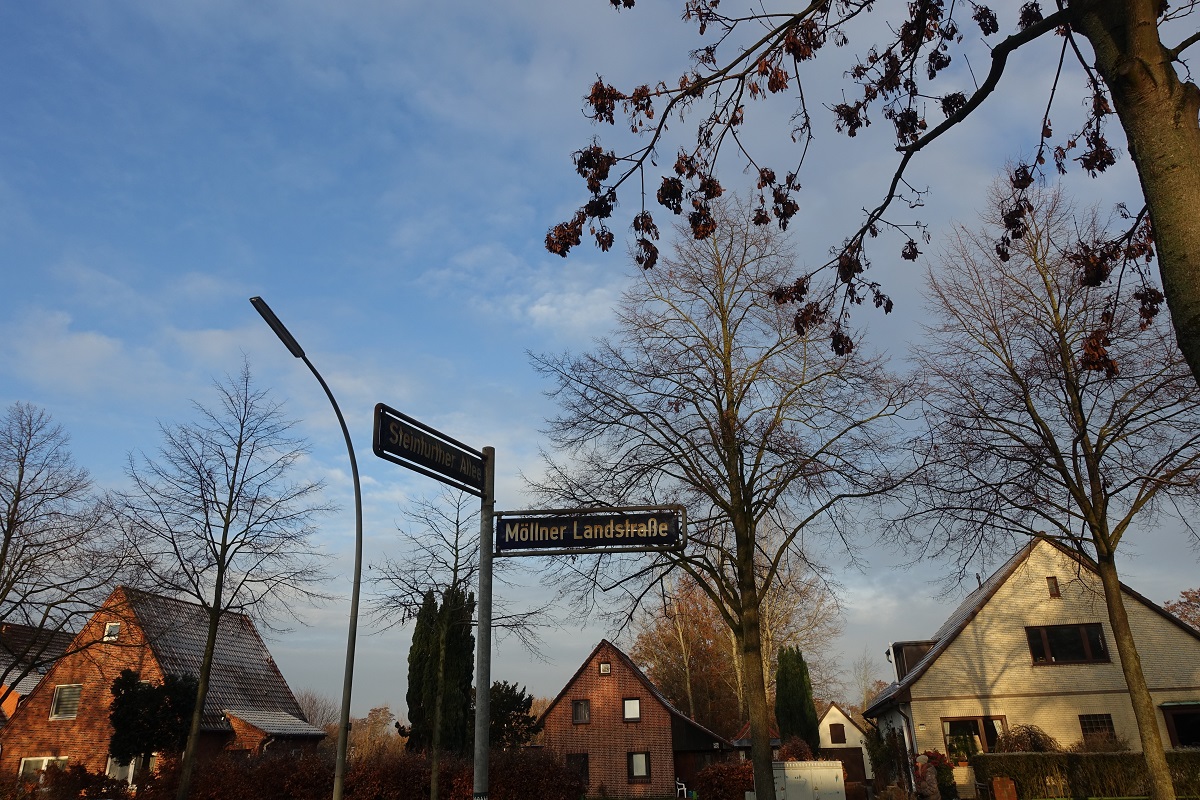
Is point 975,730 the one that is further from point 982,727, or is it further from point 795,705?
point 795,705

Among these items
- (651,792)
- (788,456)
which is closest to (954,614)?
(651,792)

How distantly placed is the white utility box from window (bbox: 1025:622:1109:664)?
28.7ft

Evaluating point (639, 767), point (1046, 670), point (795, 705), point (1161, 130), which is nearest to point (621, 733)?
point (639, 767)

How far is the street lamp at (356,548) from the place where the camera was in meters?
12.0

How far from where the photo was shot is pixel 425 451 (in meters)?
8.07

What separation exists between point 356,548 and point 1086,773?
22.7 meters

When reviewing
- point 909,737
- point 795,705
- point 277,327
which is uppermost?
point 277,327

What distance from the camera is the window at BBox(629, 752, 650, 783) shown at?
39531 mm

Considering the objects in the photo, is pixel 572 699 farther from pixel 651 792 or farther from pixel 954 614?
pixel 954 614

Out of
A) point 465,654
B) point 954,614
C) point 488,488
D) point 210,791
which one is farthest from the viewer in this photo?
point 954,614

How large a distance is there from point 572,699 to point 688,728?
254 inches

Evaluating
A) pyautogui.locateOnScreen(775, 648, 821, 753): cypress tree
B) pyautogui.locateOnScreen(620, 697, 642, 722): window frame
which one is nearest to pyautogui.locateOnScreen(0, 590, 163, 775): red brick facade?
pyautogui.locateOnScreen(620, 697, 642, 722): window frame

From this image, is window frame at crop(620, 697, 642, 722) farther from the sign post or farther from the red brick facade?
the sign post

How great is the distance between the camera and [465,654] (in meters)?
26.7
